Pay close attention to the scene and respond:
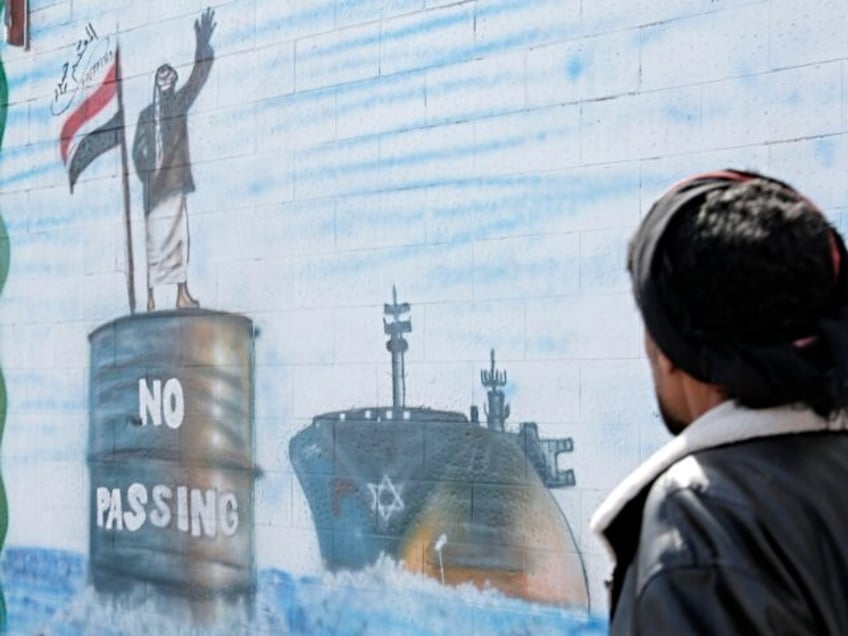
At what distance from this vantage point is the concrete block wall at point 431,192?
14.0 ft

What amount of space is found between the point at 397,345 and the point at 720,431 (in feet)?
10.6

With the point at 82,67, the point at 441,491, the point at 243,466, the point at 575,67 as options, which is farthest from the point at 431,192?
the point at 82,67

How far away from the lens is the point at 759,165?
4.14 m

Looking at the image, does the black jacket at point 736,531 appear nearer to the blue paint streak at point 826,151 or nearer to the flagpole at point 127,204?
the blue paint streak at point 826,151

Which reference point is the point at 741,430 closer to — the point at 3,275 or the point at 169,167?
the point at 169,167

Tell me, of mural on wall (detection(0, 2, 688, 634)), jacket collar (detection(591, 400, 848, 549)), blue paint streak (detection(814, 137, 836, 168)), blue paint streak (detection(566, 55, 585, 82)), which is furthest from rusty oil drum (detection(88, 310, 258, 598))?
jacket collar (detection(591, 400, 848, 549))

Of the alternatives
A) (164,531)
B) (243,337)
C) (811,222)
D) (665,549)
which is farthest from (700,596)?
(164,531)

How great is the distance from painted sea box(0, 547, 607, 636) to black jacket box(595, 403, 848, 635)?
2.68 metres

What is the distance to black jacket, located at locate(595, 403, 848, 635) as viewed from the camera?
173cm

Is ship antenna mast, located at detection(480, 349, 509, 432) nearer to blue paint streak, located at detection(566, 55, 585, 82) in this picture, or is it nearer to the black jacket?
blue paint streak, located at detection(566, 55, 585, 82)

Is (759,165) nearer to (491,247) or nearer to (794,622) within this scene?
(491,247)

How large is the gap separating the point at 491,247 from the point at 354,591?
129 cm

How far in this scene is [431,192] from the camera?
4.97 meters

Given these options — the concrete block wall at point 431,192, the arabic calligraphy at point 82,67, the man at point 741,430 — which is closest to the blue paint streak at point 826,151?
the concrete block wall at point 431,192
